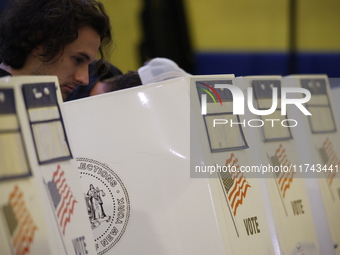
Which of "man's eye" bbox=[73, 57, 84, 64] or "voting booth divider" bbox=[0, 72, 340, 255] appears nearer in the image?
"voting booth divider" bbox=[0, 72, 340, 255]

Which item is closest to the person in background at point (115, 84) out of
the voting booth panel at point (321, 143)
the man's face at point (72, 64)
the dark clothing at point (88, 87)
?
the dark clothing at point (88, 87)

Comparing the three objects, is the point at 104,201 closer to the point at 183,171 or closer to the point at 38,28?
the point at 183,171

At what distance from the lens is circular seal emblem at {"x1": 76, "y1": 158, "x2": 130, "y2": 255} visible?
4.79 feet

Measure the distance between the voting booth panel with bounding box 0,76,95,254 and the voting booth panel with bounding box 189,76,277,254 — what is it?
34 centimetres

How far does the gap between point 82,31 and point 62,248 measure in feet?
3.18

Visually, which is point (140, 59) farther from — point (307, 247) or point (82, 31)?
point (307, 247)

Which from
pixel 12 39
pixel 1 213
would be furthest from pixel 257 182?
pixel 12 39

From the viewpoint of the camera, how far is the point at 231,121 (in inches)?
59.3

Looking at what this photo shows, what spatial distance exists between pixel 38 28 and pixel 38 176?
0.87 meters

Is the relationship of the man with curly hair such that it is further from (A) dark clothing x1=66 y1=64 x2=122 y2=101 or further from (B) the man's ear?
(A) dark clothing x1=66 y1=64 x2=122 y2=101

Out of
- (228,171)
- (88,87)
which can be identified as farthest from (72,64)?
(228,171)

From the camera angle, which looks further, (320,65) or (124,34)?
(320,65)

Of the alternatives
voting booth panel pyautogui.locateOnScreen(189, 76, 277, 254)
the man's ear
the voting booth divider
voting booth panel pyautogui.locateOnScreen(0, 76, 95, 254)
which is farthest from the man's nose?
voting booth panel pyautogui.locateOnScreen(0, 76, 95, 254)

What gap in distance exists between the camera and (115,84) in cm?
215
